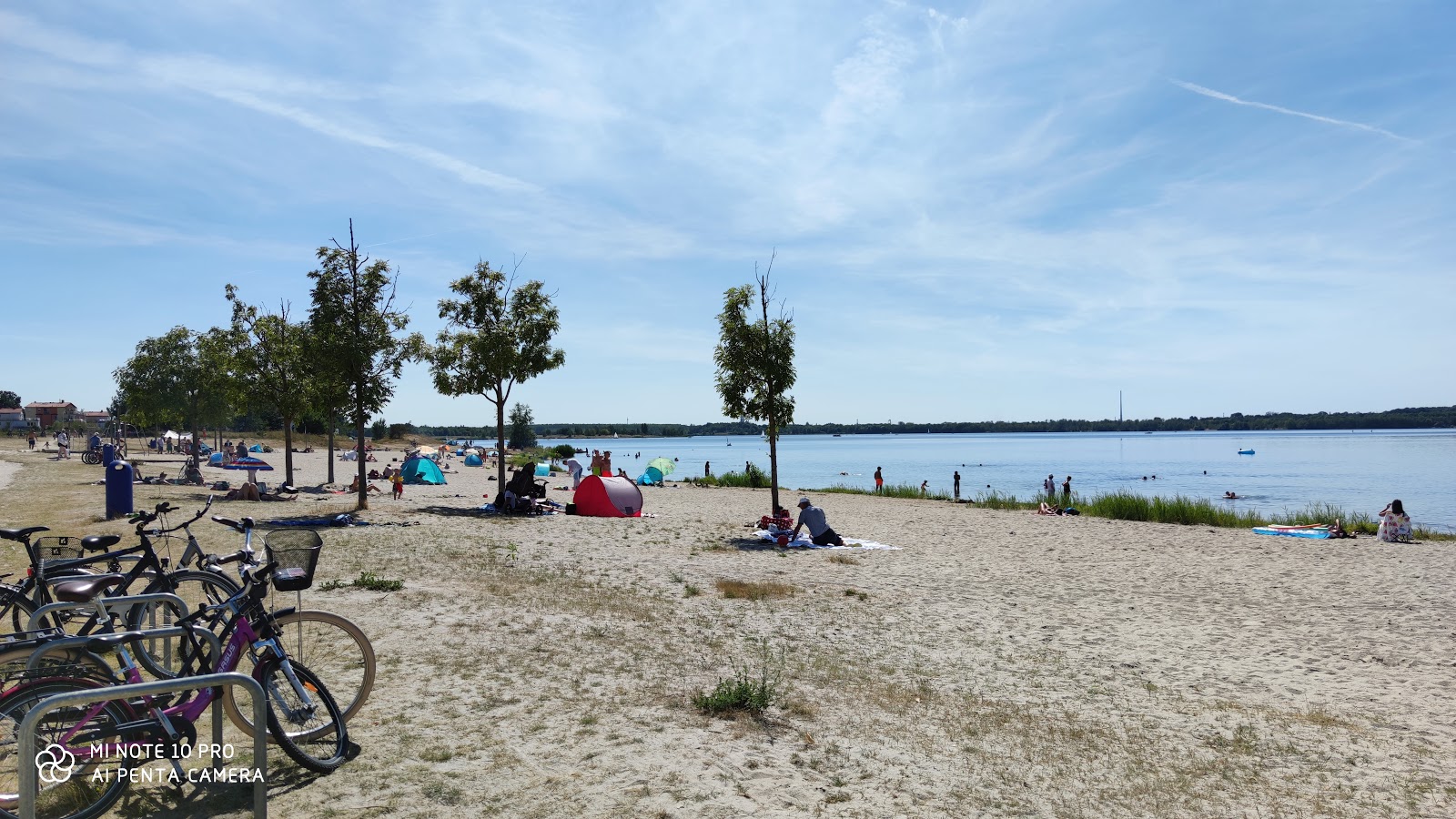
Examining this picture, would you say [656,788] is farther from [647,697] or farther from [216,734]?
[216,734]

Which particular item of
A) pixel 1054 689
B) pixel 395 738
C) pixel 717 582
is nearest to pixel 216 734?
pixel 395 738

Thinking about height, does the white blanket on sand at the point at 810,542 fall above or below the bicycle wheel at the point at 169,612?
below

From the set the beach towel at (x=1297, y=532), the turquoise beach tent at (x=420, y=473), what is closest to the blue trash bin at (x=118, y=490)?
the turquoise beach tent at (x=420, y=473)

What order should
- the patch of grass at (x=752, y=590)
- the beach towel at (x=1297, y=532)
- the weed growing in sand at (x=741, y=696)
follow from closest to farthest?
the weed growing in sand at (x=741, y=696) → the patch of grass at (x=752, y=590) → the beach towel at (x=1297, y=532)

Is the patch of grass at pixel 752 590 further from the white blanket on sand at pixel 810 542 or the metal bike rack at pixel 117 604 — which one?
the metal bike rack at pixel 117 604

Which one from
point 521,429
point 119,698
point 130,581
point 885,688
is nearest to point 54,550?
point 130,581

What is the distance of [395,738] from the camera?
5098mm

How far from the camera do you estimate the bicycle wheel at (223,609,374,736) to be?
4824mm

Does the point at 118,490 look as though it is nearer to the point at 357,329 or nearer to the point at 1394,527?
the point at 357,329

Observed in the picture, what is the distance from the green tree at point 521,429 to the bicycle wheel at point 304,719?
106 m

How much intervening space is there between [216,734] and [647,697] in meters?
2.81

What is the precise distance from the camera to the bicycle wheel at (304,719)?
4426 mm

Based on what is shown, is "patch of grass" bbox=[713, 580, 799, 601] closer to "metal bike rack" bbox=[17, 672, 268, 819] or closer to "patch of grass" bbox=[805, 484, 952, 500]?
"metal bike rack" bbox=[17, 672, 268, 819]

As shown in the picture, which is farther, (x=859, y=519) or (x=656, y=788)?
(x=859, y=519)
